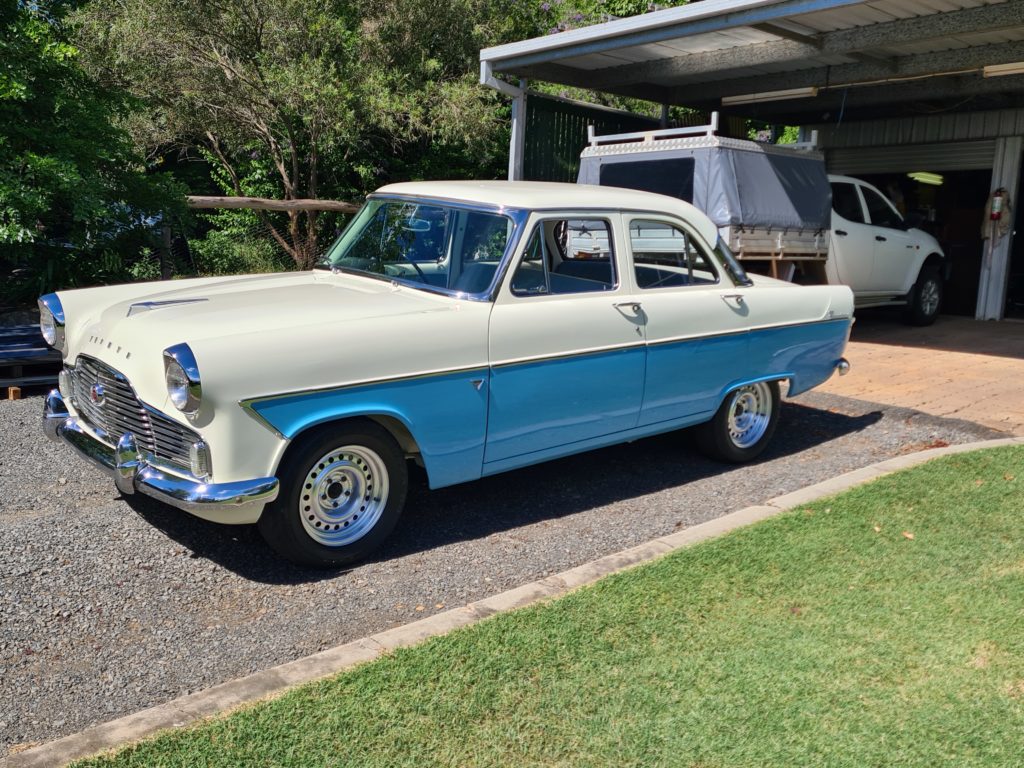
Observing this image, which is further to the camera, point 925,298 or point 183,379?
point 925,298

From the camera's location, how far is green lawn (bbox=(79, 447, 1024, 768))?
9.39 feet

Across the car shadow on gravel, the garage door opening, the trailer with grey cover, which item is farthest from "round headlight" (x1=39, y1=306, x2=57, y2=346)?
the garage door opening

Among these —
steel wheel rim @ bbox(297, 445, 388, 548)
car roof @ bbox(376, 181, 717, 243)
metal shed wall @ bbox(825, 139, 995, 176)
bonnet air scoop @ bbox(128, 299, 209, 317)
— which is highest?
metal shed wall @ bbox(825, 139, 995, 176)

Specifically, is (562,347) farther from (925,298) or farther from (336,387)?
(925,298)

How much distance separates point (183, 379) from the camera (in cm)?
371

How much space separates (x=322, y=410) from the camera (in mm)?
3965

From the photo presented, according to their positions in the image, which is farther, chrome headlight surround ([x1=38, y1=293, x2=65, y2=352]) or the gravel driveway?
chrome headlight surround ([x1=38, y1=293, x2=65, y2=352])

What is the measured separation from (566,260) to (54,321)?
2.81 m

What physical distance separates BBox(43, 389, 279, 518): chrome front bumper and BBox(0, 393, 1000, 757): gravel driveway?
0.45m

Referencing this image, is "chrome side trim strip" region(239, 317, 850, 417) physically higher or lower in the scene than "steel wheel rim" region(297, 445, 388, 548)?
higher

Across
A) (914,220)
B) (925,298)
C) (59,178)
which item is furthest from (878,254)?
(59,178)

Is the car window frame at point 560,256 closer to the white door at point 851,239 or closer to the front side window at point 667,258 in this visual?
the front side window at point 667,258

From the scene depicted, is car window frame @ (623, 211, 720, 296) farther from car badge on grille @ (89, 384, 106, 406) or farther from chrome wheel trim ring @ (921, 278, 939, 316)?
chrome wheel trim ring @ (921, 278, 939, 316)

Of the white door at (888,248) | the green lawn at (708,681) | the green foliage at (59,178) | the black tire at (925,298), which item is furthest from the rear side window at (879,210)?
the green foliage at (59,178)
